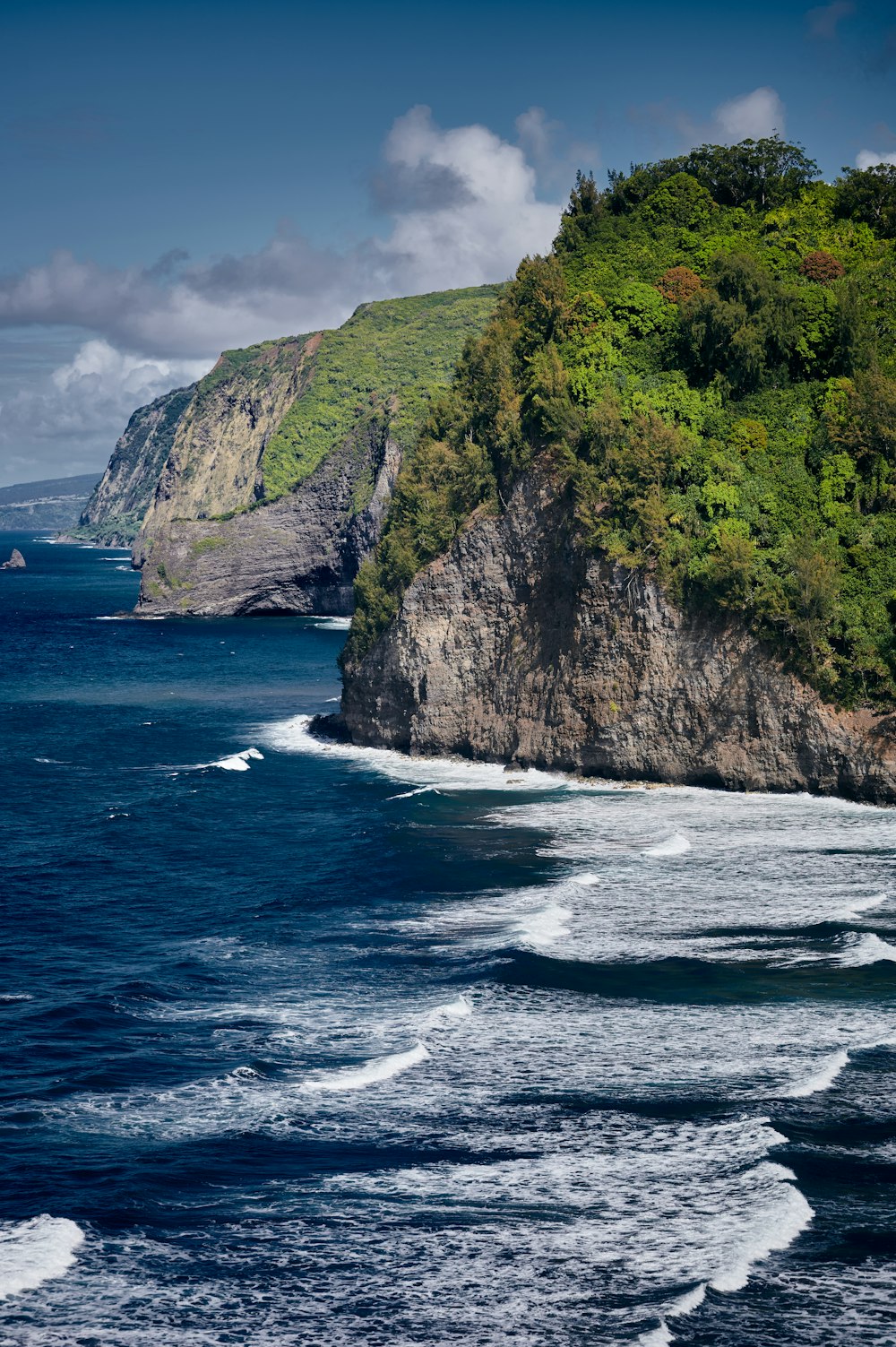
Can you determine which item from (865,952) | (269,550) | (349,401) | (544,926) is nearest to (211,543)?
(269,550)

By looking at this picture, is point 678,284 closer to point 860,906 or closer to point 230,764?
point 230,764

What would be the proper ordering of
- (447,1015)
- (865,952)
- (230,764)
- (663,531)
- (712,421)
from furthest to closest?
(230,764)
(712,421)
(663,531)
(865,952)
(447,1015)

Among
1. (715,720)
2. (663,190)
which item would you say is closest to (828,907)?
(715,720)

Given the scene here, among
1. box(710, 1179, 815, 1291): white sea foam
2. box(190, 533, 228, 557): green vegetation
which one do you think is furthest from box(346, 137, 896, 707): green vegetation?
box(190, 533, 228, 557): green vegetation

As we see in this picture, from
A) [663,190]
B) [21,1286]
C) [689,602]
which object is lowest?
[21,1286]

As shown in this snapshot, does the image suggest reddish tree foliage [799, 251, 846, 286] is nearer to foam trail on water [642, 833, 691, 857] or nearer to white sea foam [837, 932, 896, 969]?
foam trail on water [642, 833, 691, 857]

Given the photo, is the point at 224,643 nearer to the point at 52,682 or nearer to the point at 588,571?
the point at 52,682
